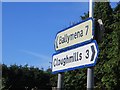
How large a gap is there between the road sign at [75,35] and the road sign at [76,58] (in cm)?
14

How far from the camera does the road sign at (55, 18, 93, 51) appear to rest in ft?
20.2

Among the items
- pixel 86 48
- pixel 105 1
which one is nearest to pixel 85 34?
pixel 86 48

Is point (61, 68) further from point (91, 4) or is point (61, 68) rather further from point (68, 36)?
point (91, 4)

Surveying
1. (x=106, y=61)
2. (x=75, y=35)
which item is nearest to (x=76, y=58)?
(x=75, y=35)

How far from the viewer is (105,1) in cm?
2995

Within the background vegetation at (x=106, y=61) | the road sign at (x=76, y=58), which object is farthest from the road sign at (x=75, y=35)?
the background vegetation at (x=106, y=61)

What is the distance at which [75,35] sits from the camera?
655cm

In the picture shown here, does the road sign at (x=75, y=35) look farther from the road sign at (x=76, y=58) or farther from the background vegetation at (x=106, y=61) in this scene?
the background vegetation at (x=106, y=61)

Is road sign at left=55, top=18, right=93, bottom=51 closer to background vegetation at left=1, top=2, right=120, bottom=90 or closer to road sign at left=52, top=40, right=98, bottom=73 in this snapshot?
road sign at left=52, top=40, right=98, bottom=73

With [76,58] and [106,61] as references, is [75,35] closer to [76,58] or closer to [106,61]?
[76,58]

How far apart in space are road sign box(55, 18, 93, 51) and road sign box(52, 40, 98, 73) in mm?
144

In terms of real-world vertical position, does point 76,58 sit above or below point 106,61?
below

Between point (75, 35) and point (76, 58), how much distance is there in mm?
462

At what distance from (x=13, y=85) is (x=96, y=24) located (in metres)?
42.6
